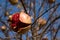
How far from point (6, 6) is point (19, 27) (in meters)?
1.00

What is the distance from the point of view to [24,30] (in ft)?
3.15

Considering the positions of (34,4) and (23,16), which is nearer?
(23,16)

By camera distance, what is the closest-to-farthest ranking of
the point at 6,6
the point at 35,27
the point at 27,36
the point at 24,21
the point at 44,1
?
the point at 24,21 < the point at 35,27 < the point at 27,36 < the point at 44,1 < the point at 6,6

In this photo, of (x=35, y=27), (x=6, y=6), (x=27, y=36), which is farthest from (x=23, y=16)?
(x=6, y=6)

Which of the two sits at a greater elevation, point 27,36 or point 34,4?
point 34,4

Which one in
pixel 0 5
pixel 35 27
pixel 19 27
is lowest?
pixel 0 5

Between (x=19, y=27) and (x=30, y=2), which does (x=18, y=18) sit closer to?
(x=19, y=27)

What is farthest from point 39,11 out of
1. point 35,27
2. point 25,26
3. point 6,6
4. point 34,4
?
point 25,26

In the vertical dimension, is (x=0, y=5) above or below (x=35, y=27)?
below

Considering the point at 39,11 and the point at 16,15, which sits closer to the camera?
the point at 16,15

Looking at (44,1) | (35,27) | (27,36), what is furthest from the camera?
(44,1)

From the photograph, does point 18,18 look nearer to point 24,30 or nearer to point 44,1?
point 24,30

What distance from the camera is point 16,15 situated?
3.37ft

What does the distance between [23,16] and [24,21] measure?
0.03 metres
